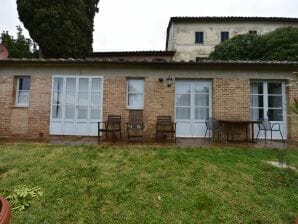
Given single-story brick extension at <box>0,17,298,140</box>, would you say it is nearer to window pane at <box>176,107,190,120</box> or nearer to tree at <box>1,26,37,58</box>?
window pane at <box>176,107,190,120</box>

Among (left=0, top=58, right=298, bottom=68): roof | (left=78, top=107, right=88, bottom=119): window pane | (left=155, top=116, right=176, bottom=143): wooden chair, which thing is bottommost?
(left=155, top=116, right=176, bottom=143): wooden chair

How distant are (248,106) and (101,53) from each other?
17.2 meters

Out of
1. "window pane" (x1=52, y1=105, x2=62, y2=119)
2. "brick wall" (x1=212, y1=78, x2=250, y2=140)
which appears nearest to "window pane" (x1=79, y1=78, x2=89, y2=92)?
"window pane" (x1=52, y1=105, x2=62, y2=119)

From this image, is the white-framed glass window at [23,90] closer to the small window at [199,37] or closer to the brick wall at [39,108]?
the brick wall at [39,108]

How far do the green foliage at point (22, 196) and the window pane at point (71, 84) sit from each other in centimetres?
595

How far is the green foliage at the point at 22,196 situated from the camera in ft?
12.6

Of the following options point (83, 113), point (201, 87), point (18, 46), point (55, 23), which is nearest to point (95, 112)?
point (83, 113)

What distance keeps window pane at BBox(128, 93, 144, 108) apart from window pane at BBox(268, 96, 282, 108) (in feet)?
17.8

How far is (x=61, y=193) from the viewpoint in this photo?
427 centimetres

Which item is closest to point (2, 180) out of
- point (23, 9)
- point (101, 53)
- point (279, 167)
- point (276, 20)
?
point (279, 167)

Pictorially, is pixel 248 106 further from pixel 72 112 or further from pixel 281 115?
pixel 72 112

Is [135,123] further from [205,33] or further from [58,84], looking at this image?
[205,33]

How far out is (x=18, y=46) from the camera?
69.6 ft

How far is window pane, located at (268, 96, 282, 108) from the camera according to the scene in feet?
31.1
